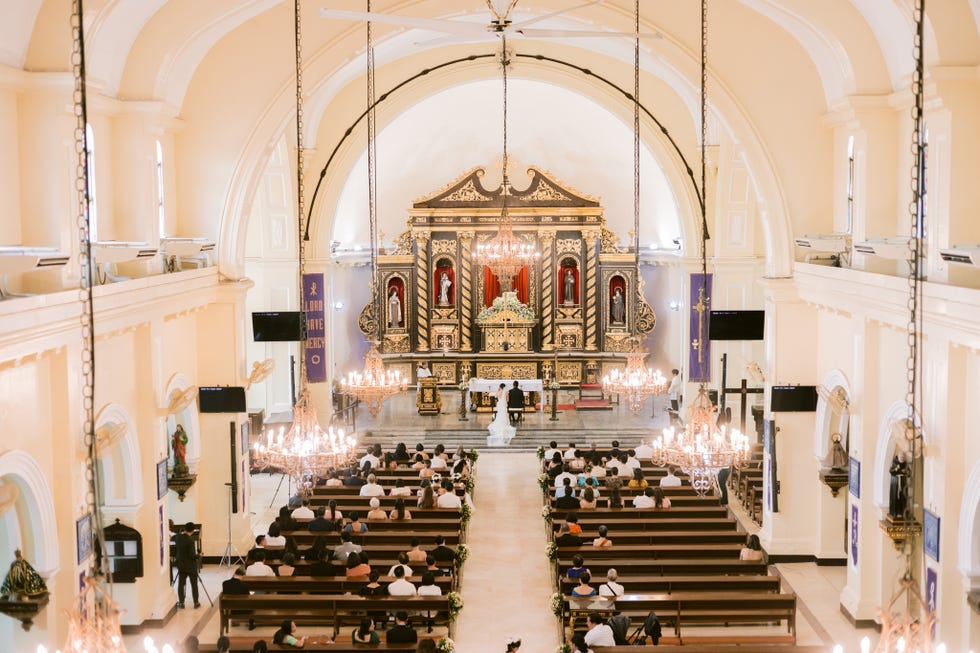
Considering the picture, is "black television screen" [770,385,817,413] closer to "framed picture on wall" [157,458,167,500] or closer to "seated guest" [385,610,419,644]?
"seated guest" [385,610,419,644]

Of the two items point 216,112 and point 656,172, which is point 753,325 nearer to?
point 216,112

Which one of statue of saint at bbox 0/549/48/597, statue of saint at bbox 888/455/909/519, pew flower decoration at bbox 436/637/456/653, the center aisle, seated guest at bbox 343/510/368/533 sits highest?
statue of saint at bbox 888/455/909/519

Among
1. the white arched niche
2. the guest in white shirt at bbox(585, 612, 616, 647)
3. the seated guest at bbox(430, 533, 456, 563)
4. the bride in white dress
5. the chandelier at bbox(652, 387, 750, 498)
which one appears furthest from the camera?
the white arched niche

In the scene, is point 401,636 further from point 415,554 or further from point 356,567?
point 415,554

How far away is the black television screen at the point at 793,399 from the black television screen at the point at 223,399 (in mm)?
8426

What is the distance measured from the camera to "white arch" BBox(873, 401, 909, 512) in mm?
14500

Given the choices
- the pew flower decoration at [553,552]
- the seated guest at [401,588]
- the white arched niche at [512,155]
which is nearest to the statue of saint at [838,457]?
the pew flower decoration at [553,552]

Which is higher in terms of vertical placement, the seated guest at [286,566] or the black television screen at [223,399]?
the black television screen at [223,399]

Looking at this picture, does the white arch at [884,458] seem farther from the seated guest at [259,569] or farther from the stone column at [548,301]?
the stone column at [548,301]

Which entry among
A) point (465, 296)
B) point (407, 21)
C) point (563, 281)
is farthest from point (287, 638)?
point (563, 281)

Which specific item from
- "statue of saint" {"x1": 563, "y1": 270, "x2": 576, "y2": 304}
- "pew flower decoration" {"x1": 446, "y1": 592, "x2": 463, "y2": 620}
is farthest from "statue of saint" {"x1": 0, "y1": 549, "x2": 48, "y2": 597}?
"statue of saint" {"x1": 563, "y1": 270, "x2": 576, "y2": 304}

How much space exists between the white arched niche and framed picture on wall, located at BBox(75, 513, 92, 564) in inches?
705

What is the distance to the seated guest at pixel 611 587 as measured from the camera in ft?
47.4

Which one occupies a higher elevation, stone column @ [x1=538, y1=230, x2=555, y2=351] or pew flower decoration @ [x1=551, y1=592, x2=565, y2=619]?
stone column @ [x1=538, y1=230, x2=555, y2=351]
